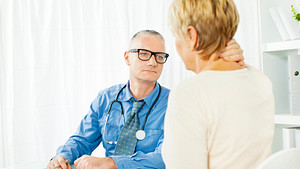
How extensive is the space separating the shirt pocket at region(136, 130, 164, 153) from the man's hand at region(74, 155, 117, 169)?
0.24 meters

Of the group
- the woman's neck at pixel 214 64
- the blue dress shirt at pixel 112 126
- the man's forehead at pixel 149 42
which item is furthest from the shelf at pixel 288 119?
the woman's neck at pixel 214 64

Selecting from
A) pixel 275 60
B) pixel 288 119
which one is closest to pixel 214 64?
pixel 288 119

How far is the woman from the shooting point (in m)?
0.73

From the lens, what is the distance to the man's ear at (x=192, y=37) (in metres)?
0.83

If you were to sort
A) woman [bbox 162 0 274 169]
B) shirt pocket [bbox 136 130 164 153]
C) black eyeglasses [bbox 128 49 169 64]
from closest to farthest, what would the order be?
woman [bbox 162 0 274 169]
shirt pocket [bbox 136 130 164 153]
black eyeglasses [bbox 128 49 169 64]

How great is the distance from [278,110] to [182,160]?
4.79 ft

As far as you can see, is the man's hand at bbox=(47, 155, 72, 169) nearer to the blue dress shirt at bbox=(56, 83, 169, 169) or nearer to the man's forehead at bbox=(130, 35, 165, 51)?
the blue dress shirt at bbox=(56, 83, 169, 169)

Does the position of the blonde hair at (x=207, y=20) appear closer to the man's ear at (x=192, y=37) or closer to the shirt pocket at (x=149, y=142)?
the man's ear at (x=192, y=37)

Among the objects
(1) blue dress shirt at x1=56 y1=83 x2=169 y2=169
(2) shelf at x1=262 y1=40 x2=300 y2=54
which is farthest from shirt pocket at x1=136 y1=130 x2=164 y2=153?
(2) shelf at x1=262 y1=40 x2=300 y2=54

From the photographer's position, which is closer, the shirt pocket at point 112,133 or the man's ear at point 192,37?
the man's ear at point 192,37

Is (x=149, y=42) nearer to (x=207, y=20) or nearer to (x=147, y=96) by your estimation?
(x=147, y=96)

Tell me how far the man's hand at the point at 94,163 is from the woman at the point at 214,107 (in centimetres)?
65

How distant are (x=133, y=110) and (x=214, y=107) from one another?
39.0 inches

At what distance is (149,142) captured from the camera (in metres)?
1.61
